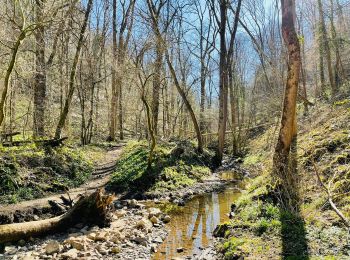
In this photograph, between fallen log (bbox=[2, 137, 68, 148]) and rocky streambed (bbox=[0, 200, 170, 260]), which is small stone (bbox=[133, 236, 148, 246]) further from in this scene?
fallen log (bbox=[2, 137, 68, 148])

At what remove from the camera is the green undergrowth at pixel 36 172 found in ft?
30.7

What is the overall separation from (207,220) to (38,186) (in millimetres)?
5489

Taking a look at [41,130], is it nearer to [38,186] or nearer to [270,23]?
[38,186]

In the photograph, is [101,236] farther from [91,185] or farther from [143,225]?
[91,185]

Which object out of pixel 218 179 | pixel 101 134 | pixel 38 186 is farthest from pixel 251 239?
pixel 101 134

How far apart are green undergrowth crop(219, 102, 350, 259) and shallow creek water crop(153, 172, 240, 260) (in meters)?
0.70

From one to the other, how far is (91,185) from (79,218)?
154 inches

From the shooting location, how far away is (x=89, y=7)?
16.8 m

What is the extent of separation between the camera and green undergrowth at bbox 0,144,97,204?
30.7ft

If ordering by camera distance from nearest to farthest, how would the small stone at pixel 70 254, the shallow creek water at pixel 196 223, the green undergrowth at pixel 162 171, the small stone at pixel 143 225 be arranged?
the small stone at pixel 70 254
the shallow creek water at pixel 196 223
the small stone at pixel 143 225
the green undergrowth at pixel 162 171

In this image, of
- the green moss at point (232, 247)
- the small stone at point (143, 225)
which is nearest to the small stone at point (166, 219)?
the small stone at point (143, 225)

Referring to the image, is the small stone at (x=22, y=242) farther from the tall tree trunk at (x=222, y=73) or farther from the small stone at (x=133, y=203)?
the tall tree trunk at (x=222, y=73)

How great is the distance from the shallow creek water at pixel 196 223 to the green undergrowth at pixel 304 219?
0.70 m

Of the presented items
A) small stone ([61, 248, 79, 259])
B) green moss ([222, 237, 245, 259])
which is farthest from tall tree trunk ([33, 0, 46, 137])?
green moss ([222, 237, 245, 259])
